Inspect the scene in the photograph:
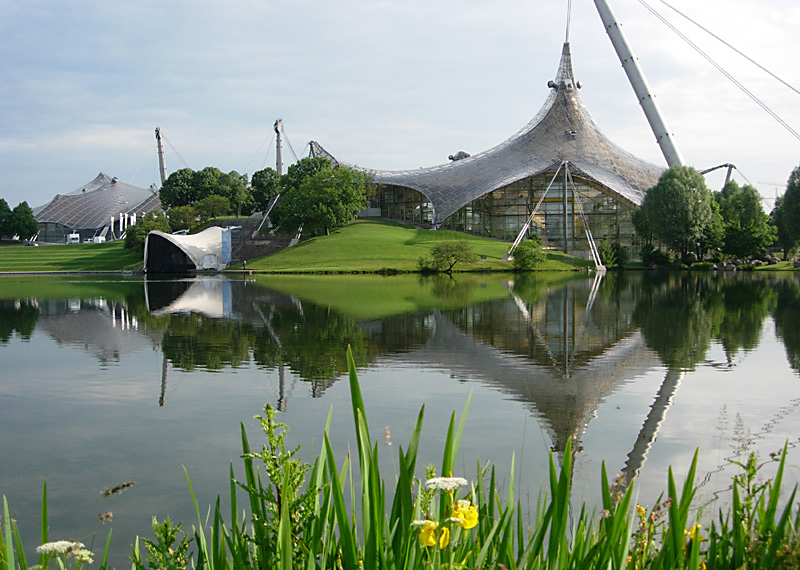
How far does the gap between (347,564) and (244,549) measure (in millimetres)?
540

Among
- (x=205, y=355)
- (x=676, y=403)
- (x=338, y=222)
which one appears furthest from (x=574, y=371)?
(x=338, y=222)

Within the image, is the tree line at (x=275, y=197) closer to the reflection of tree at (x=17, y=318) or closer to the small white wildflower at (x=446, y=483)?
the reflection of tree at (x=17, y=318)

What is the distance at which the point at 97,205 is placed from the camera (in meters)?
115

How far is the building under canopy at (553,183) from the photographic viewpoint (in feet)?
236

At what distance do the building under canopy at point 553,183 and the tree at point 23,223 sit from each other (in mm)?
55452

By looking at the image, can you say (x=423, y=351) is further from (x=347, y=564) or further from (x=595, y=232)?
(x=595, y=232)

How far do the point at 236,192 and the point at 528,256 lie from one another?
2174 inches

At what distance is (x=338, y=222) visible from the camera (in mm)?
67875

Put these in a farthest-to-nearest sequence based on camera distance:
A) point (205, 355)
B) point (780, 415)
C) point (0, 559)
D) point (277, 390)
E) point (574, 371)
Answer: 1. point (205, 355)
2. point (574, 371)
3. point (277, 390)
4. point (780, 415)
5. point (0, 559)

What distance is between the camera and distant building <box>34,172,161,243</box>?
362ft

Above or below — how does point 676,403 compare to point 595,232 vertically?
below

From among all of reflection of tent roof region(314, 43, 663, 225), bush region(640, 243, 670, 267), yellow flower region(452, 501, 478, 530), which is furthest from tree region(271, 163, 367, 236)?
yellow flower region(452, 501, 478, 530)

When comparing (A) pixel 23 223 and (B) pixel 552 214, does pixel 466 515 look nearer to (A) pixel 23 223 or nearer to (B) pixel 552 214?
(B) pixel 552 214

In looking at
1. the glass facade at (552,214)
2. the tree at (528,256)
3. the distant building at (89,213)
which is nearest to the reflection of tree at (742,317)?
the tree at (528,256)
